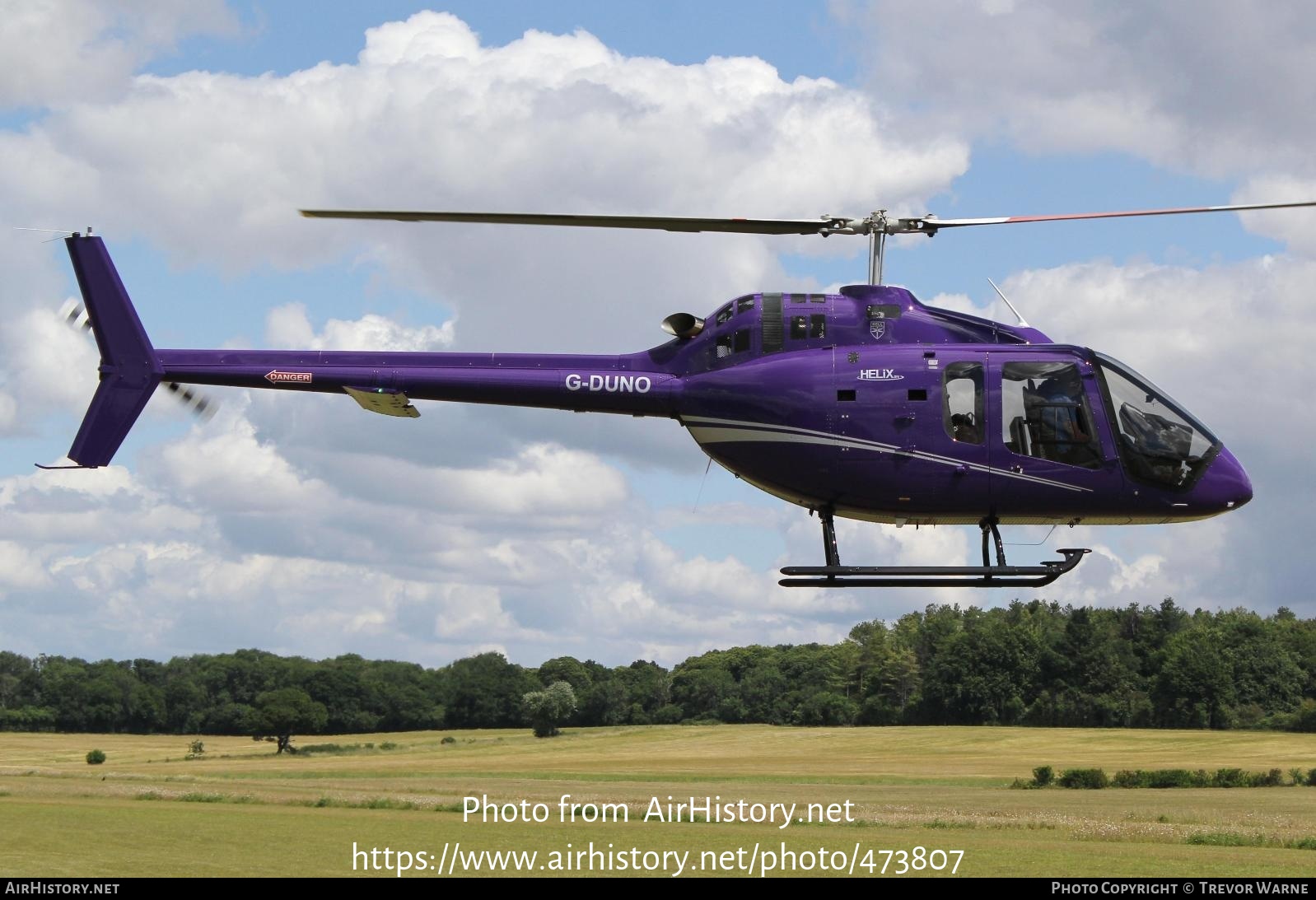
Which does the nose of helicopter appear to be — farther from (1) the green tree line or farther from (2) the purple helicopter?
(1) the green tree line

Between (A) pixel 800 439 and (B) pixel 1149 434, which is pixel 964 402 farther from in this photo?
(B) pixel 1149 434

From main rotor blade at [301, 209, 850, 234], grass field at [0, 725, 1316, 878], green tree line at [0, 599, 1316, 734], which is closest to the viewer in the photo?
main rotor blade at [301, 209, 850, 234]

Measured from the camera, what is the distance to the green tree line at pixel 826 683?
417 feet

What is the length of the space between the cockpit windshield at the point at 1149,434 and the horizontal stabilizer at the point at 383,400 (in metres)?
10.0

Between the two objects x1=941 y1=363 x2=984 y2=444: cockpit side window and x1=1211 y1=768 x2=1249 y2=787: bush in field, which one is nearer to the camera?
x1=941 y1=363 x2=984 y2=444: cockpit side window

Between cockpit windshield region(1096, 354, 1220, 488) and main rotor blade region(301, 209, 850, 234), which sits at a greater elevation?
main rotor blade region(301, 209, 850, 234)

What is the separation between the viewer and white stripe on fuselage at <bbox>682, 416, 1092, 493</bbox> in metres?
19.2

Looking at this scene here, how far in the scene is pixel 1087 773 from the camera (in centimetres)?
8312

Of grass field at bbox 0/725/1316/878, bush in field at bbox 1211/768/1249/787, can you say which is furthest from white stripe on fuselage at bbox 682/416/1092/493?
bush in field at bbox 1211/768/1249/787

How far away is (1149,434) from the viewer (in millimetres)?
19281

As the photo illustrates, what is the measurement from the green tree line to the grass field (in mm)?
7559

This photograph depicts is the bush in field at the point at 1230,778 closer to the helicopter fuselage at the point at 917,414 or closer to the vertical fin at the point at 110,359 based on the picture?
the helicopter fuselage at the point at 917,414

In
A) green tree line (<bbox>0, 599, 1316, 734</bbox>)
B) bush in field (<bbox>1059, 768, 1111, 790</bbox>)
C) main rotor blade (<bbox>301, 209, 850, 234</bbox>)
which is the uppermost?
main rotor blade (<bbox>301, 209, 850, 234</bbox>)

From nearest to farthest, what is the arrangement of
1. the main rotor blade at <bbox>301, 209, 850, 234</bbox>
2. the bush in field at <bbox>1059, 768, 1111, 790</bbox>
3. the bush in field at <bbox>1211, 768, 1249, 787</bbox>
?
the main rotor blade at <bbox>301, 209, 850, 234</bbox>
the bush in field at <bbox>1059, 768, 1111, 790</bbox>
the bush in field at <bbox>1211, 768, 1249, 787</bbox>
